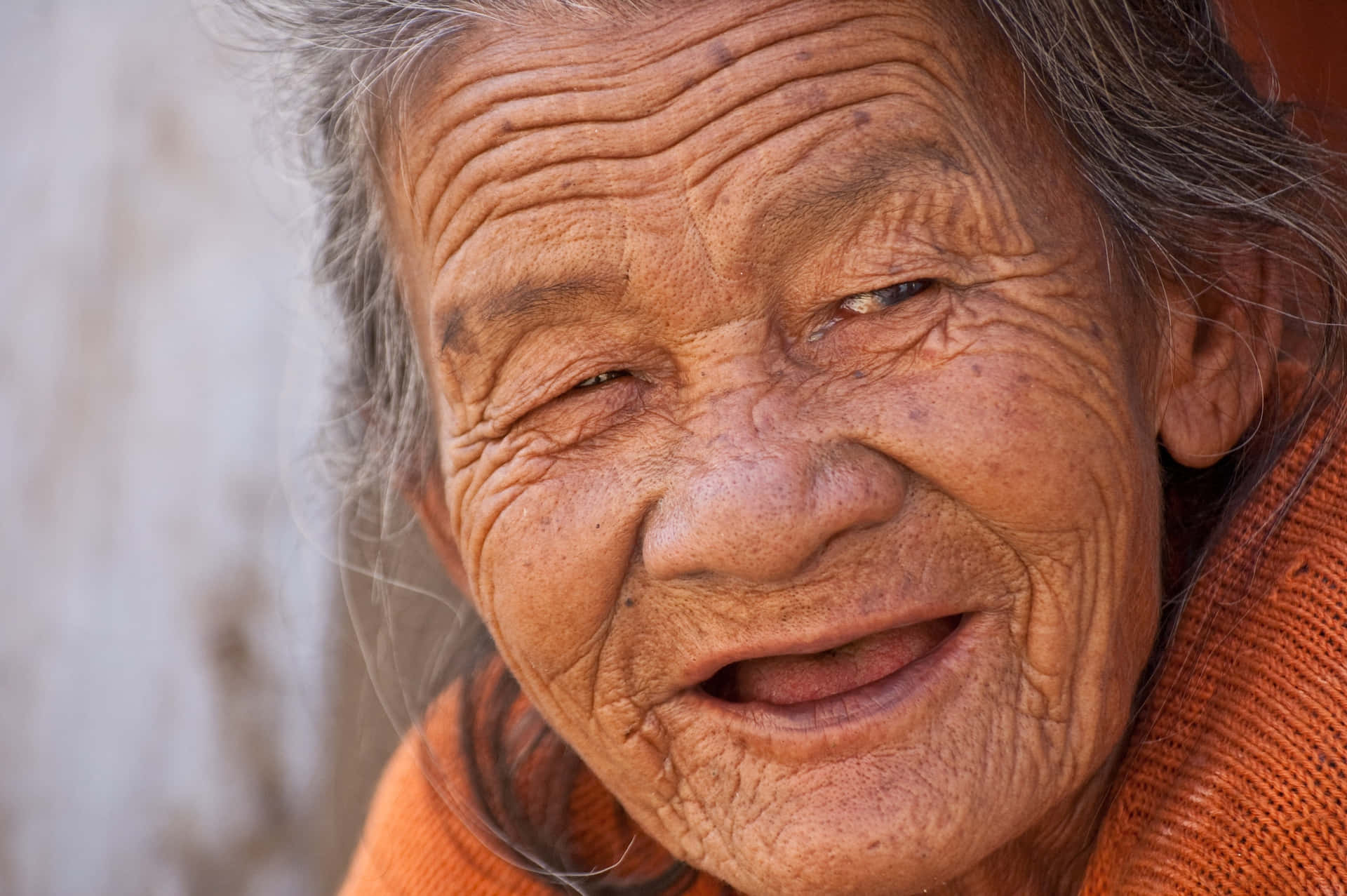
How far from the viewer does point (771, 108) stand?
185 cm

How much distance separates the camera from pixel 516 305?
197 cm

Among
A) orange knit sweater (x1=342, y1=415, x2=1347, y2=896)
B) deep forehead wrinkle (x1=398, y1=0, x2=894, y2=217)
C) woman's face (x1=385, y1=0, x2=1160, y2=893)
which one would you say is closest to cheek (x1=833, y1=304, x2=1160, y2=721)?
woman's face (x1=385, y1=0, x2=1160, y2=893)

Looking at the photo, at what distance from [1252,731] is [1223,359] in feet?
1.95

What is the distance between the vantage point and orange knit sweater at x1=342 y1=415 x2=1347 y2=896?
5.63 feet

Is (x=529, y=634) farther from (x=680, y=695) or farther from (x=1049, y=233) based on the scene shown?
(x=1049, y=233)

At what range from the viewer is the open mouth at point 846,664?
75.8 inches

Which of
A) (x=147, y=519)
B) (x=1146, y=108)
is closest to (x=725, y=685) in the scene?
(x=1146, y=108)

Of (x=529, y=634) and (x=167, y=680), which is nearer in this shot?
(x=529, y=634)

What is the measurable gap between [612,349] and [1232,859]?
1.10 m

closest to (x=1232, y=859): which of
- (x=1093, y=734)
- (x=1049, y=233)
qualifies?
(x=1093, y=734)

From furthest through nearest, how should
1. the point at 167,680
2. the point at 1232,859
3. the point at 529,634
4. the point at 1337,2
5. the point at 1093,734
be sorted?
the point at 167,680
the point at 1337,2
the point at 529,634
the point at 1093,734
the point at 1232,859

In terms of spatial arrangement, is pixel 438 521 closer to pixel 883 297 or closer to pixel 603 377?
pixel 603 377

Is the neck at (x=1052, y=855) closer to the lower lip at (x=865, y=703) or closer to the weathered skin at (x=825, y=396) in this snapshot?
the weathered skin at (x=825, y=396)

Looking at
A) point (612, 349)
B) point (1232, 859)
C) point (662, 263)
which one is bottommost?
point (1232, 859)
